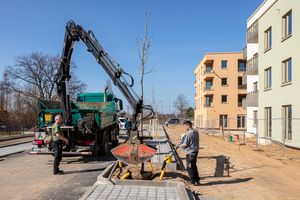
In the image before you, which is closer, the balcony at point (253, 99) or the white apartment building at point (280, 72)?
the white apartment building at point (280, 72)

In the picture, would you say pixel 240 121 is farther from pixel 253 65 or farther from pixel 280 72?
pixel 280 72

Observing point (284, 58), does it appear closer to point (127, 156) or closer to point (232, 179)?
point (232, 179)

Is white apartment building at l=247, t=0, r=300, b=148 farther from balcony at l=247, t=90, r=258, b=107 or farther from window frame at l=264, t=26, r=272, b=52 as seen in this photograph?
balcony at l=247, t=90, r=258, b=107

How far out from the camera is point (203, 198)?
7781mm

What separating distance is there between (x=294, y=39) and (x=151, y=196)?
52.7ft

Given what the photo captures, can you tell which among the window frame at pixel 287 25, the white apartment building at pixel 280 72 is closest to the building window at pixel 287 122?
the white apartment building at pixel 280 72

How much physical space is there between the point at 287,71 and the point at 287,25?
287cm

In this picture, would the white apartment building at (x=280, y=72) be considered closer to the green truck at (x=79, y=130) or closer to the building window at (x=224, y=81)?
the green truck at (x=79, y=130)

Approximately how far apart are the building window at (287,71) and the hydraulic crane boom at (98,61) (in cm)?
1287

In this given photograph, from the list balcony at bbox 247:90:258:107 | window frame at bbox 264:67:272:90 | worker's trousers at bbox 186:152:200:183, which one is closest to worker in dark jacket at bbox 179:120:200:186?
worker's trousers at bbox 186:152:200:183

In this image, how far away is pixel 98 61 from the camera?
1238 centimetres

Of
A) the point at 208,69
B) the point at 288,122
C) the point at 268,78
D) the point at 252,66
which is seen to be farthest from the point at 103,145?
the point at 208,69

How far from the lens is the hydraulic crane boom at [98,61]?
1152cm

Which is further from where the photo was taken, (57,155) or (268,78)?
(268,78)
